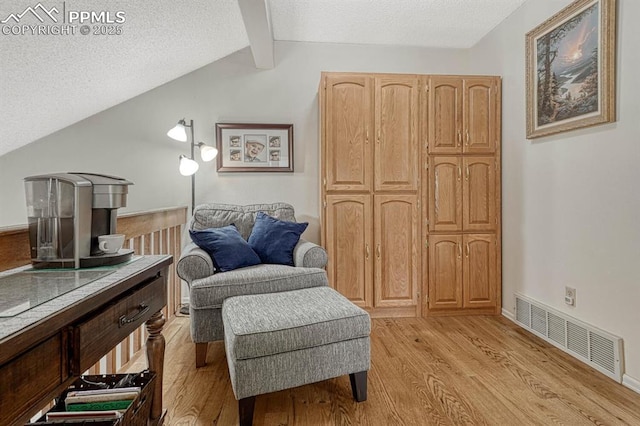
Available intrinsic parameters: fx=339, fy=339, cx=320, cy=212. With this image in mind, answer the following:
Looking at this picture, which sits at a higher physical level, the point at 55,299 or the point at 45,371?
the point at 55,299

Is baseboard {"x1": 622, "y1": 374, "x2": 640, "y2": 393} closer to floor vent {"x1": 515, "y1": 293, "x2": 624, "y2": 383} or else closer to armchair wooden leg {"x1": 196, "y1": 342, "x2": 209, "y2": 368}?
floor vent {"x1": 515, "y1": 293, "x2": 624, "y2": 383}

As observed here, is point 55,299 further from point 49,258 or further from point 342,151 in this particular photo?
point 342,151

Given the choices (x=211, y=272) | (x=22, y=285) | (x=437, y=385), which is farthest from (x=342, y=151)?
(x=22, y=285)

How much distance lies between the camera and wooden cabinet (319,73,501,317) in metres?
2.84

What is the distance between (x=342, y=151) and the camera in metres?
2.83

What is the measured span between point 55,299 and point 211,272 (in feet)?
4.50

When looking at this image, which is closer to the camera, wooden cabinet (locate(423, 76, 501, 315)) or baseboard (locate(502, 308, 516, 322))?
baseboard (locate(502, 308, 516, 322))

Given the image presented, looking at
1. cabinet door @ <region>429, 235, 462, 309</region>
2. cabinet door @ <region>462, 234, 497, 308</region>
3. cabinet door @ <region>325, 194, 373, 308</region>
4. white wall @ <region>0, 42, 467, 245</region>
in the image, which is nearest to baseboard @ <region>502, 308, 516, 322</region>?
cabinet door @ <region>462, 234, 497, 308</region>

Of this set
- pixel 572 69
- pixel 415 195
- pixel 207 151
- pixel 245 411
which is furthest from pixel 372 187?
pixel 245 411

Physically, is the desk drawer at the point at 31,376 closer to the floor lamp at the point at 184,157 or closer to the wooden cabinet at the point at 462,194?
the floor lamp at the point at 184,157

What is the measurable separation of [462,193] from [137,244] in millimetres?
2532

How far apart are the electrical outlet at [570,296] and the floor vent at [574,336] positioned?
91 millimetres

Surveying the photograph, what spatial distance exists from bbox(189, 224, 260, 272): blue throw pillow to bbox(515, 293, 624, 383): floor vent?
211 cm

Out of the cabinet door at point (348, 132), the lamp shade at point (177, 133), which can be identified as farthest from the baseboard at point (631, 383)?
the lamp shade at point (177, 133)
